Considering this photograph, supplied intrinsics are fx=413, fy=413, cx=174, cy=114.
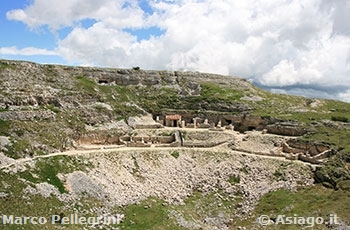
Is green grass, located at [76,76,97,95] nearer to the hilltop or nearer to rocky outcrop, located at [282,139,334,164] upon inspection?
the hilltop

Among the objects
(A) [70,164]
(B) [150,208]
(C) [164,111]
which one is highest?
(C) [164,111]

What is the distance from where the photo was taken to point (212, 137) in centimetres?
8612

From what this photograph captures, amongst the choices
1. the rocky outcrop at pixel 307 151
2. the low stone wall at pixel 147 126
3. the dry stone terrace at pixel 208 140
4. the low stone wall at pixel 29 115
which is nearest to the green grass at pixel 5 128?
the low stone wall at pixel 29 115

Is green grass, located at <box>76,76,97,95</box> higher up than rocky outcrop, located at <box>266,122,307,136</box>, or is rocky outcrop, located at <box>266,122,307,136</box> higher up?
green grass, located at <box>76,76,97,95</box>

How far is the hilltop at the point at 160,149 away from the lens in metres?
57.9

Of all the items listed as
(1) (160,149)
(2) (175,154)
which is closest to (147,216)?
(2) (175,154)

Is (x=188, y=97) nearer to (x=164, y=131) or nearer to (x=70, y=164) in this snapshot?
(x=164, y=131)

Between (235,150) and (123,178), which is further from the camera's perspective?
(235,150)

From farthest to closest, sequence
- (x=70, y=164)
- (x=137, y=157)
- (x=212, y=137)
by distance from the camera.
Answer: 1. (x=212, y=137)
2. (x=137, y=157)
3. (x=70, y=164)

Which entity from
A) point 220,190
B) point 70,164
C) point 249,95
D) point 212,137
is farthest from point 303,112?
point 70,164

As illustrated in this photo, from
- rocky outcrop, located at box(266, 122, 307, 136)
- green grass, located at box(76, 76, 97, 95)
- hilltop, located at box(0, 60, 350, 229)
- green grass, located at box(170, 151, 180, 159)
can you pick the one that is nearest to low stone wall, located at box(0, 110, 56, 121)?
hilltop, located at box(0, 60, 350, 229)

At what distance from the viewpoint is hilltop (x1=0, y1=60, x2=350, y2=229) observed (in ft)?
190

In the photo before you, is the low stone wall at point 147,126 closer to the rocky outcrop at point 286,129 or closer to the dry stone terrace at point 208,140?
the dry stone terrace at point 208,140

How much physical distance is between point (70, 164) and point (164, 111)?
4104 centimetres
